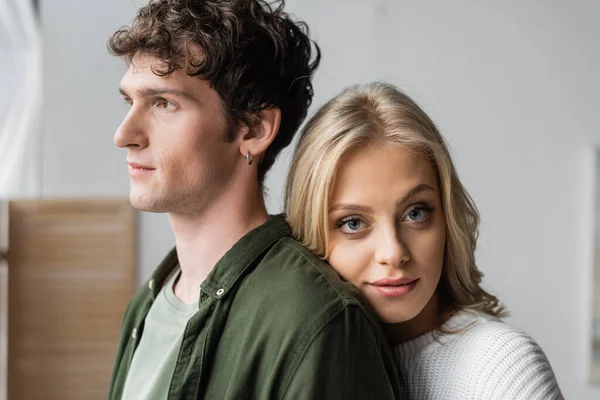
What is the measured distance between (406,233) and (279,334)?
0.27m

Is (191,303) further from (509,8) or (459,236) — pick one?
(509,8)

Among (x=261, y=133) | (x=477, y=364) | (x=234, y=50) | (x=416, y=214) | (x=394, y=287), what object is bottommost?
(x=477, y=364)

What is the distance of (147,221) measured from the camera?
155 inches

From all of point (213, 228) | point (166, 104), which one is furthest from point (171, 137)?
point (213, 228)

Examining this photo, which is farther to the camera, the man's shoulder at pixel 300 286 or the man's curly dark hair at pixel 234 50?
the man's curly dark hair at pixel 234 50

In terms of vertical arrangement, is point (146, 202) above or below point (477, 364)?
above

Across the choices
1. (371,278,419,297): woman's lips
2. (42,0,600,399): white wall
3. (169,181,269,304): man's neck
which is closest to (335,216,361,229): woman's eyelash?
(371,278,419,297): woman's lips

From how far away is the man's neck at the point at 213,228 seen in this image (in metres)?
1.51

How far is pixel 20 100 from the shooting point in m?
3.87

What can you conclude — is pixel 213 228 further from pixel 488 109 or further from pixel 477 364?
pixel 488 109

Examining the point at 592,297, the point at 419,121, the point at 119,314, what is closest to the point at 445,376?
the point at 419,121

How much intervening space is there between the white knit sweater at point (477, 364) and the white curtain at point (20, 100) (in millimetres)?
2944

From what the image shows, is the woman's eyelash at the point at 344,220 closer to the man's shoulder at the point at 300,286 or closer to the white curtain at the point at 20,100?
the man's shoulder at the point at 300,286

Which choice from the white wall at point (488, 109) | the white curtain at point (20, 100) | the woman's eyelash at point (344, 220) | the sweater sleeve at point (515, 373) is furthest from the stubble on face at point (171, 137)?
the white curtain at point (20, 100)
